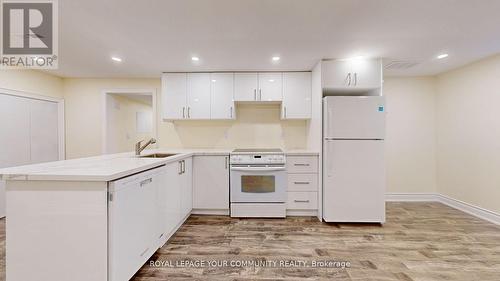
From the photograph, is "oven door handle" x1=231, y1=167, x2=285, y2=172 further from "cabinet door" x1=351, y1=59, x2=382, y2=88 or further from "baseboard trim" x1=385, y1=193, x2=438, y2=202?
"baseboard trim" x1=385, y1=193, x2=438, y2=202

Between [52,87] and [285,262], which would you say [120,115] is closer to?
[52,87]

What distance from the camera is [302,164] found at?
321cm

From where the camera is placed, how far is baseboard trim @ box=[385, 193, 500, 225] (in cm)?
306

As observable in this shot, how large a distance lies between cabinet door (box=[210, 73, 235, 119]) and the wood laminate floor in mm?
1634

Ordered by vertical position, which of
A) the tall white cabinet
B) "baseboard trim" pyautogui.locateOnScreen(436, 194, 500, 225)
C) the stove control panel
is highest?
the tall white cabinet

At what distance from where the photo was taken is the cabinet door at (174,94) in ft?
12.1

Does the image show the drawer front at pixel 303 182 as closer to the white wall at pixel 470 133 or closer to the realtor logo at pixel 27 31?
the white wall at pixel 470 133

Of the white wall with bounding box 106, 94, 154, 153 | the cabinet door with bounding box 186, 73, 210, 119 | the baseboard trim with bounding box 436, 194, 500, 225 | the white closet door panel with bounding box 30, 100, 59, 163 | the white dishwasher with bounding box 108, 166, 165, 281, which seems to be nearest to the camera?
the white dishwasher with bounding box 108, 166, 165, 281

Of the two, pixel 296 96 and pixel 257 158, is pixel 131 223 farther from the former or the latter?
pixel 296 96

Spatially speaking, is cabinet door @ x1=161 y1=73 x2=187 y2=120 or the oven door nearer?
the oven door

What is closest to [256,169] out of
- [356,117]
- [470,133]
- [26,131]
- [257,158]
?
[257,158]

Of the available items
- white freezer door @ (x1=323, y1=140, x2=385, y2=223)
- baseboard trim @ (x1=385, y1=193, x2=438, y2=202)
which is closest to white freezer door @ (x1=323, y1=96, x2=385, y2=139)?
white freezer door @ (x1=323, y1=140, x2=385, y2=223)

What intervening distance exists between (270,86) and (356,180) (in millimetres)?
1881

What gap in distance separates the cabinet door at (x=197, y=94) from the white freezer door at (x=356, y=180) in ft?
6.63
